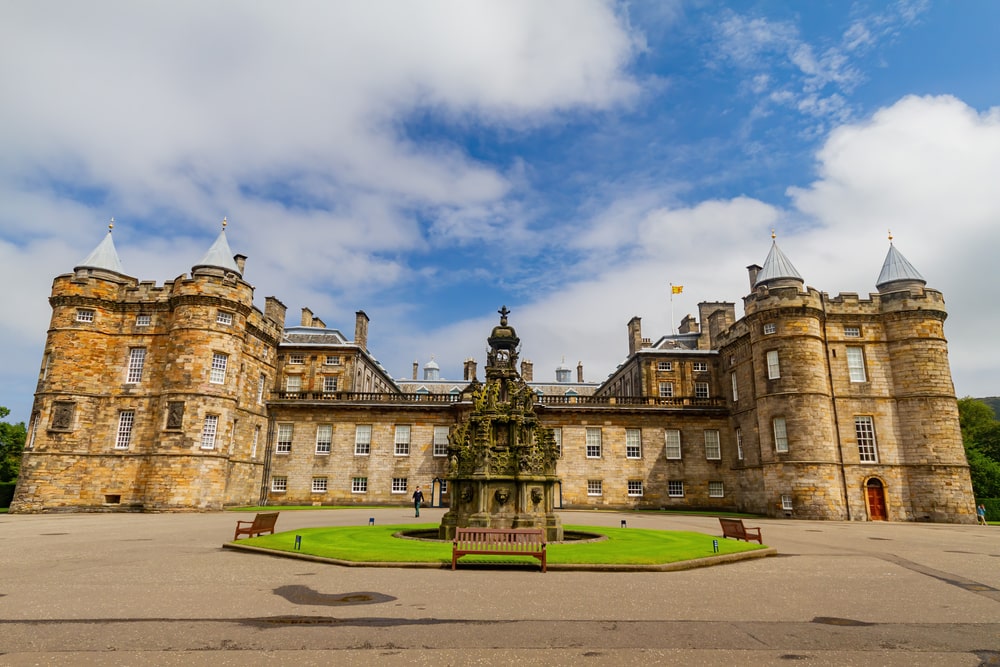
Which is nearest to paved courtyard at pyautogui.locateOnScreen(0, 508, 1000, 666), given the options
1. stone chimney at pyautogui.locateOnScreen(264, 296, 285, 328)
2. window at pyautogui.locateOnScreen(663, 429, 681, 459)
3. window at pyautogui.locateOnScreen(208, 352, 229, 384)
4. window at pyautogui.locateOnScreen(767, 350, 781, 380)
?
window at pyautogui.locateOnScreen(208, 352, 229, 384)

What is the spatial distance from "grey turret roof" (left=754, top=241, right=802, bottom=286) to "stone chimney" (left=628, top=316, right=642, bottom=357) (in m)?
12.5

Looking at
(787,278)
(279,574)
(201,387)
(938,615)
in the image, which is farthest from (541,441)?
(787,278)

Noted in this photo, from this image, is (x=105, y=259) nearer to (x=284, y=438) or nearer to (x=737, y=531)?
(x=284, y=438)

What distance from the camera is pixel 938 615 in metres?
8.88

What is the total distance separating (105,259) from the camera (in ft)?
129

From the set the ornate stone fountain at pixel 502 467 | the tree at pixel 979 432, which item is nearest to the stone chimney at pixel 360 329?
the ornate stone fountain at pixel 502 467

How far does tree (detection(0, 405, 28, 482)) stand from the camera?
50.2m

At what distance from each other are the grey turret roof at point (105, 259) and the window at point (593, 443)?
35847 mm

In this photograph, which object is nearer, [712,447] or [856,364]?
[856,364]

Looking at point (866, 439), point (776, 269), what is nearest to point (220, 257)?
point (776, 269)

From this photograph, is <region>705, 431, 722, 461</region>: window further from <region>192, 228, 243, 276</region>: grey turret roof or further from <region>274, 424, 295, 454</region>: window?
<region>192, 228, 243, 276</region>: grey turret roof

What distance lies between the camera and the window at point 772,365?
37.1m

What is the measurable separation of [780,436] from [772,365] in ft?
15.3

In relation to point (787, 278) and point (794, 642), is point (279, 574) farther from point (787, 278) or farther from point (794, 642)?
point (787, 278)
